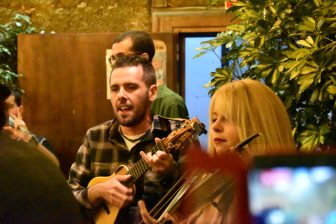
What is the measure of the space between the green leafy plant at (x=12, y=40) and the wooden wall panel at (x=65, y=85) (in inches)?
3.9

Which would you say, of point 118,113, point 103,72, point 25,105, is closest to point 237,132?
point 118,113

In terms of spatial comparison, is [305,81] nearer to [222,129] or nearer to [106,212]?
[222,129]

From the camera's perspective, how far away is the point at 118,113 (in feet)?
6.40

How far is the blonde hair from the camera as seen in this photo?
133cm

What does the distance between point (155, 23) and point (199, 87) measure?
0.57 metres

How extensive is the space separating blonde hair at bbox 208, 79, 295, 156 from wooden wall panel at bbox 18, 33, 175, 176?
2478 millimetres

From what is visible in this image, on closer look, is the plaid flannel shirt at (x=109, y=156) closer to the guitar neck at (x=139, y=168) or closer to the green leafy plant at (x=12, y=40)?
the guitar neck at (x=139, y=168)

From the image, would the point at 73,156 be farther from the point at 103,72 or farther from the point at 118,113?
the point at 118,113

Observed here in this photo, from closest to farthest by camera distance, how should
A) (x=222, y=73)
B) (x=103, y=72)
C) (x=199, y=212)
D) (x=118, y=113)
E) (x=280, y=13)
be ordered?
1. (x=199, y=212)
2. (x=118, y=113)
3. (x=280, y=13)
4. (x=222, y=73)
5. (x=103, y=72)

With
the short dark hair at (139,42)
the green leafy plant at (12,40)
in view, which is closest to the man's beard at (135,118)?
the short dark hair at (139,42)

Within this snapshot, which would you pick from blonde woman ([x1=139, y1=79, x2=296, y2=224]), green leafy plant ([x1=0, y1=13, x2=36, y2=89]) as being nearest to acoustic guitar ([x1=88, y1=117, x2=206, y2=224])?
blonde woman ([x1=139, y1=79, x2=296, y2=224])

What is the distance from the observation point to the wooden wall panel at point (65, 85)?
3840mm

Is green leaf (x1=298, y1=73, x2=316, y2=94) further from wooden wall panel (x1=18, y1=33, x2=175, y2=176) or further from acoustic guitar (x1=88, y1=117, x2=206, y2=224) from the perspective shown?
wooden wall panel (x1=18, y1=33, x2=175, y2=176)

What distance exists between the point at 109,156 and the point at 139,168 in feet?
0.67
